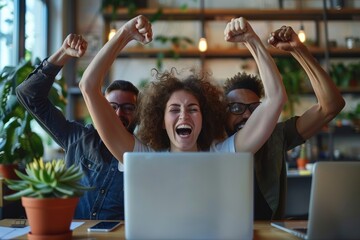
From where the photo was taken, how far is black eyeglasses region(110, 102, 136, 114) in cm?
210

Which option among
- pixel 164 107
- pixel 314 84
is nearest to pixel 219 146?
pixel 164 107

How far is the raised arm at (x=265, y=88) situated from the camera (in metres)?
1.55

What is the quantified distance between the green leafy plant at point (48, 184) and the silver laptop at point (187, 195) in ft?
0.60

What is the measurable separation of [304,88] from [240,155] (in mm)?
3848

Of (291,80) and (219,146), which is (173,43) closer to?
(291,80)

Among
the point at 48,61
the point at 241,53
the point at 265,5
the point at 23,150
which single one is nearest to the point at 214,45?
the point at 241,53

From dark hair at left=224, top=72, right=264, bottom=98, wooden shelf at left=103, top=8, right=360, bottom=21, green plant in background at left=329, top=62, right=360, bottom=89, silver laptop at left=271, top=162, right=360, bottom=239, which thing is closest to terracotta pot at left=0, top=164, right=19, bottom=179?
dark hair at left=224, top=72, right=264, bottom=98

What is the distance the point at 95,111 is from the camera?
5.05ft

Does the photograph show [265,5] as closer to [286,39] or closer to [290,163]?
[290,163]

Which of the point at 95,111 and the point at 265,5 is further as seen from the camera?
the point at 265,5

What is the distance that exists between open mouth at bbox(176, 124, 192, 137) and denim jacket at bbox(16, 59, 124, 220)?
1.21ft

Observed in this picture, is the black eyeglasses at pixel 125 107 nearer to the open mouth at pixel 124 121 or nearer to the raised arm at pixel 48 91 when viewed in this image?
the open mouth at pixel 124 121

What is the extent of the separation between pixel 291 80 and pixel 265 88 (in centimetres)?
318

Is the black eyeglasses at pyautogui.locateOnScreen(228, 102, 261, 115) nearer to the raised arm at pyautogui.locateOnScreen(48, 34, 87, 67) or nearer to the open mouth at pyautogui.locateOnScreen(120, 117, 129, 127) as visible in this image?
the open mouth at pyautogui.locateOnScreen(120, 117, 129, 127)
